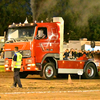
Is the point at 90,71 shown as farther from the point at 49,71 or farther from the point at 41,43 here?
the point at 41,43

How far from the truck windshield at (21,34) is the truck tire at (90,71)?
3.98m

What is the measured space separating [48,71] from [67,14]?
44.1 meters

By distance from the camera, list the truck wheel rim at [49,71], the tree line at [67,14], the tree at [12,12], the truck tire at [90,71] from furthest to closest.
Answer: the tree at [12,12] → the tree line at [67,14] → the truck tire at [90,71] → the truck wheel rim at [49,71]

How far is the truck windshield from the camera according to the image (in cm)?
1888

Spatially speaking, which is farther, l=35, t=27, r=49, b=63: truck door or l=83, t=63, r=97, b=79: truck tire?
l=83, t=63, r=97, b=79: truck tire

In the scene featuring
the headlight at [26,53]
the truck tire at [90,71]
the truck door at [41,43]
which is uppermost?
the truck door at [41,43]

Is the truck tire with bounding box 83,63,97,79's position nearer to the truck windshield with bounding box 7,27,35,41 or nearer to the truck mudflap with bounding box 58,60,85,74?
the truck mudflap with bounding box 58,60,85,74

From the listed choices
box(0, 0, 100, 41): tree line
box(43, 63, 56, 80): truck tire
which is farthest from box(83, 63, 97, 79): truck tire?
box(0, 0, 100, 41): tree line

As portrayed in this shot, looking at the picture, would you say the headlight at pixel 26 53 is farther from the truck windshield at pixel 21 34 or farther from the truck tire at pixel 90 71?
the truck tire at pixel 90 71

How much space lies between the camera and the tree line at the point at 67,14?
5600cm

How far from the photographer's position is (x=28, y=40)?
18766 millimetres

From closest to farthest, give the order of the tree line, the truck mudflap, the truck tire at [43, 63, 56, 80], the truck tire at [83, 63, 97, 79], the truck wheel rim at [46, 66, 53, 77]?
1. the truck tire at [43, 63, 56, 80]
2. the truck wheel rim at [46, 66, 53, 77]
3. the truck mudflap
4. the truck tire at [83, 63, 97, 79]
5. the tree line

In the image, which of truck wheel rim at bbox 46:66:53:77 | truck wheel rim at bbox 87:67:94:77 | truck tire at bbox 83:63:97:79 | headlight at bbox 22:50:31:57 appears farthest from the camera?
truck wheel rim at bbox 87:67:94:77

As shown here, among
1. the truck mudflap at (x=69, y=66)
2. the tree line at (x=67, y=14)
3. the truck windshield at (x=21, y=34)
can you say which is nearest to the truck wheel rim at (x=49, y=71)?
the truck mudflap at (x=69, y=66)
